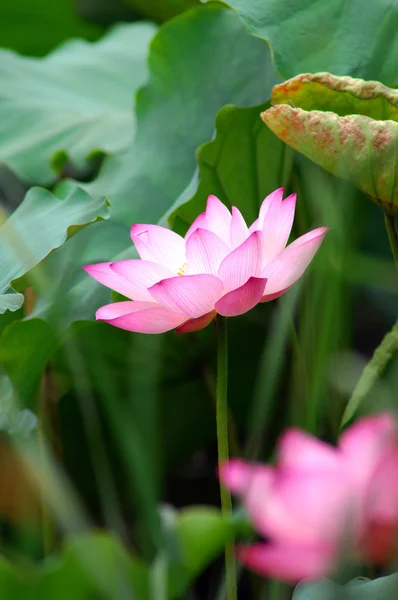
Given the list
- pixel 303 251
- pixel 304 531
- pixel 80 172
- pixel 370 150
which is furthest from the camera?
pixel 80 172

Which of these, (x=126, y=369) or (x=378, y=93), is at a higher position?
(x=378, y=93)

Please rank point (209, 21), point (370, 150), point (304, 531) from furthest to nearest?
point (209, 21)
point (370, 150)
point (304, 531)

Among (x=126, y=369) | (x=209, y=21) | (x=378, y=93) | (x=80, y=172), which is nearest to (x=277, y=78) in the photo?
(x=209, y=21)

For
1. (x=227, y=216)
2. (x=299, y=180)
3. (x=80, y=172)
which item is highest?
(x=227, y=216)

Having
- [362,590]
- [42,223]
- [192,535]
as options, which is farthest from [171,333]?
[192,535]

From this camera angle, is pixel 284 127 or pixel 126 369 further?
pixel 126 369

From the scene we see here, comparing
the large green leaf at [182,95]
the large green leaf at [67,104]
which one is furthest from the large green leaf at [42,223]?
the large green leaf at [67,104]

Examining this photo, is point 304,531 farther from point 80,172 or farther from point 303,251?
point 80,172

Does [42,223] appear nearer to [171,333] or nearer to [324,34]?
[171,333]

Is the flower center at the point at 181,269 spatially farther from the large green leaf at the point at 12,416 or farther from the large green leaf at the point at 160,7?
the large green leaf at the point at 160,7
